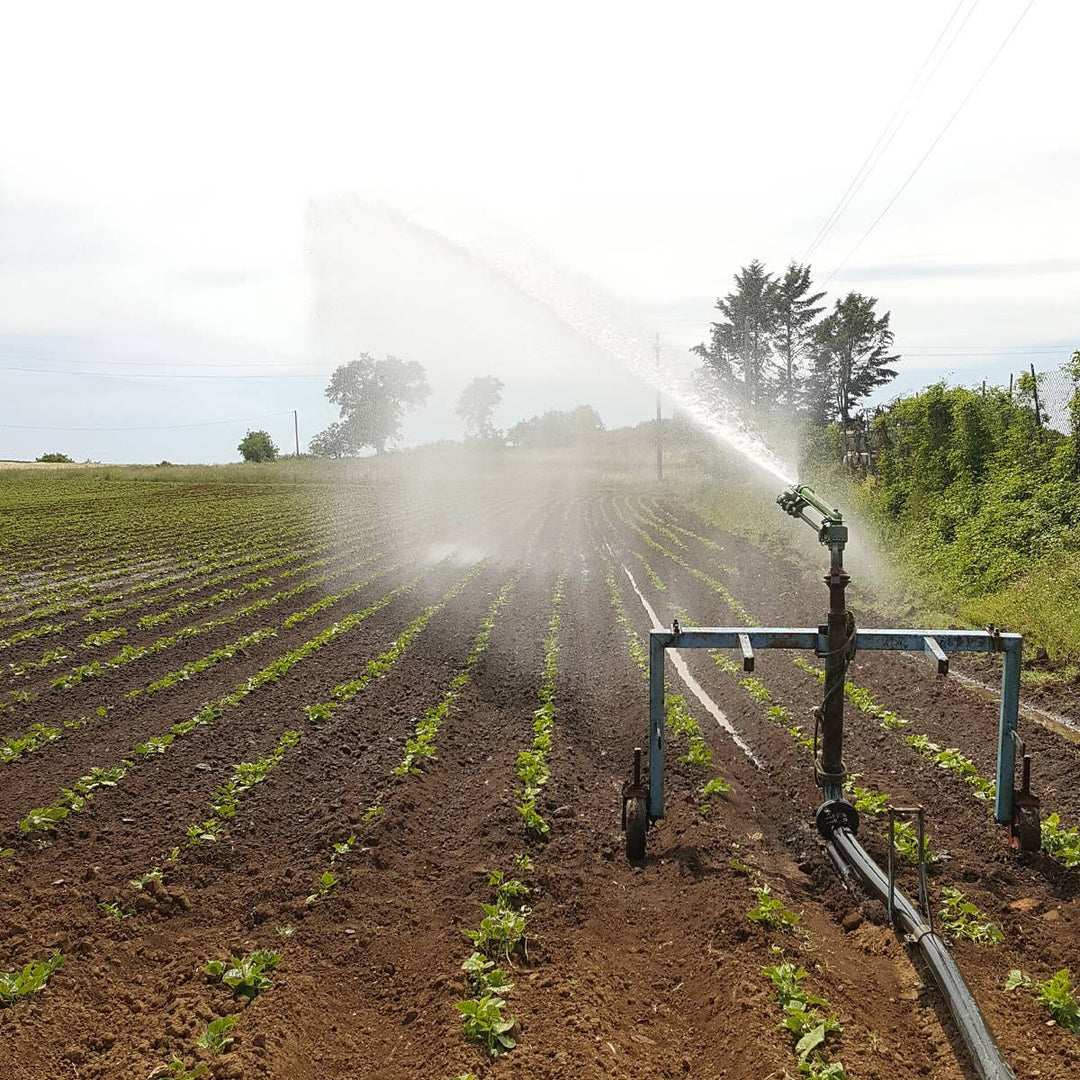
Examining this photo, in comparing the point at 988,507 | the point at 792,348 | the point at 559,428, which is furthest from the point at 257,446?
the point at 988,507

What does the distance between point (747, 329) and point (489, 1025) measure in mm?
44607

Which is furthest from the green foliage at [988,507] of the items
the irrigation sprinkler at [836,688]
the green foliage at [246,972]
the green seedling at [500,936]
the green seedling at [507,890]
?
the green foliage at [246,972]

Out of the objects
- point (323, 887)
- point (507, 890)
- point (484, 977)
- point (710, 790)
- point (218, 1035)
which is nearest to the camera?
point (218, 1035)

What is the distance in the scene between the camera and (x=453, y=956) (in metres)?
4.98

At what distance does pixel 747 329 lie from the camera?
45.1 metres

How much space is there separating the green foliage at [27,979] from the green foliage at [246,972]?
0.88m

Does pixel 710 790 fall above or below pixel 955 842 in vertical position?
above

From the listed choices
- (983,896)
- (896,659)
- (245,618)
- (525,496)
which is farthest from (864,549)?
(525,496)

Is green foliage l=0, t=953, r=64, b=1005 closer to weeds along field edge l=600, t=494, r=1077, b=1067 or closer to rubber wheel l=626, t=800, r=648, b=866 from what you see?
rubber wheel l=626, t=800, r=648, b=866

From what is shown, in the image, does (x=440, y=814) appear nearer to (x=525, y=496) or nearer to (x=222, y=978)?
(x=222, y=978)

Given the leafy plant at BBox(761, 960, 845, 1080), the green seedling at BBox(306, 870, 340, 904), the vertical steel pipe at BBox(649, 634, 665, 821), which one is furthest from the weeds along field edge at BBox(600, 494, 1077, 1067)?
the green seedling at BBox(306, 870, 340, 904)

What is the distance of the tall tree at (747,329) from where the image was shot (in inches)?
1774

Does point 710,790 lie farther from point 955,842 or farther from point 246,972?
point 246,972

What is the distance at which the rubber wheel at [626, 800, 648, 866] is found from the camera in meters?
6.01
